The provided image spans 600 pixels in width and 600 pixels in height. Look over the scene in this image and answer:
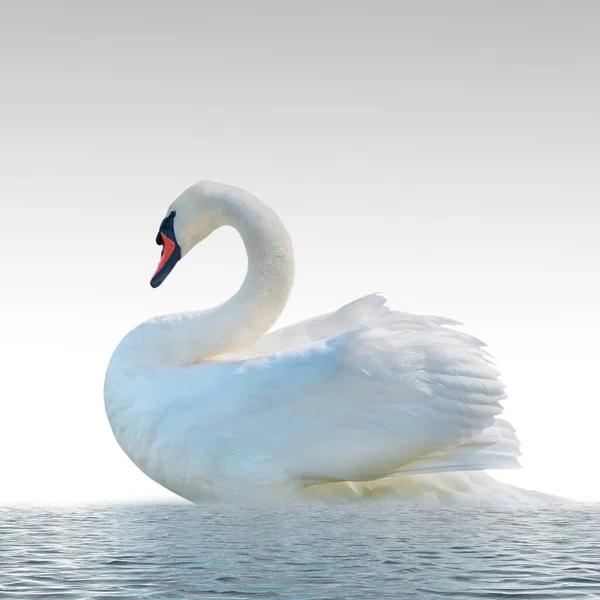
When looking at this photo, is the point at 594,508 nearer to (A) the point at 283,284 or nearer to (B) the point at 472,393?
(B) the point at 472,393

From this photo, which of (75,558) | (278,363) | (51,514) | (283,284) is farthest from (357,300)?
(75,558)

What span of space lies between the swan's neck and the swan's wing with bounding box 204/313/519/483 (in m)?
1.77

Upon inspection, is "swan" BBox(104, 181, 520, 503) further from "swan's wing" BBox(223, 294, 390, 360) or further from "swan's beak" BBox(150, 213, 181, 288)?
"swan's beak" BBox(150, 213, 181, 288)

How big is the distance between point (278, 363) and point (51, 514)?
125 inches

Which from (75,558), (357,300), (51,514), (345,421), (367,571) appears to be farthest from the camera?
(357,300)

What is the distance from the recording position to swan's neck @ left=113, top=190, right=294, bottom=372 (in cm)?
1242

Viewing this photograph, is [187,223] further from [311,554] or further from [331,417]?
[311,554]

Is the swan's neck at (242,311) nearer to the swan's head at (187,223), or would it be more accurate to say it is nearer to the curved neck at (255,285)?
the curved neck at (255,285)

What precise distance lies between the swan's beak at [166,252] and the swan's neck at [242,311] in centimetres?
89

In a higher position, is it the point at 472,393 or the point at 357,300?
the point at 357,300

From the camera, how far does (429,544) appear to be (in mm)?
7902

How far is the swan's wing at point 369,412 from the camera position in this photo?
34.3ft

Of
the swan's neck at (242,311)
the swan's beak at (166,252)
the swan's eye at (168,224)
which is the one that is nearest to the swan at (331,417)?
the swan's neck at (242,311)

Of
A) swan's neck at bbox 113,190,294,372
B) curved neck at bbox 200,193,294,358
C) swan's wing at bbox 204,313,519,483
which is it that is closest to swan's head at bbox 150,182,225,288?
swan's neck at bbox 113,190,294,372
